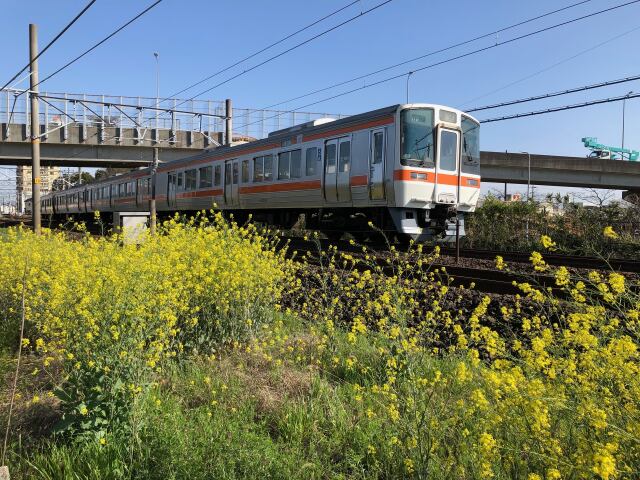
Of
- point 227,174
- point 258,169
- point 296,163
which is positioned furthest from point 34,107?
point 296,163

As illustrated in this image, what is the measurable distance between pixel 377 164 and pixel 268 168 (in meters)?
4.46

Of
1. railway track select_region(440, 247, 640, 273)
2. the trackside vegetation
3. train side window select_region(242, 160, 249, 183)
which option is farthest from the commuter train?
the trackside vegetation

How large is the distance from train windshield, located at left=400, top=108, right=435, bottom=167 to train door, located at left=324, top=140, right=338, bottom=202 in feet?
6.36

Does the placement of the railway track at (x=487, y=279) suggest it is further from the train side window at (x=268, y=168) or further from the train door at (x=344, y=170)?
the train side window at (x=268, y=168)

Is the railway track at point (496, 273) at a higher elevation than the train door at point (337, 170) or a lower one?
lower

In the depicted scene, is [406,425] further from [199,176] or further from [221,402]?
[199,176]

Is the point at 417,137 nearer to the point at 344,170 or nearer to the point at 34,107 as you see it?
the point at 344,170

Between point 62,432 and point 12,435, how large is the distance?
0.57 m

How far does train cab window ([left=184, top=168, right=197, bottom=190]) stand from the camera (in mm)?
19359

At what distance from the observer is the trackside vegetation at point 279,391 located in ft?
7.50

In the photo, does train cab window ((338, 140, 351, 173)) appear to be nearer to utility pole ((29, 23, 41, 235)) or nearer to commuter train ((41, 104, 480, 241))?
commuter train ((41, 104, 480, 241))

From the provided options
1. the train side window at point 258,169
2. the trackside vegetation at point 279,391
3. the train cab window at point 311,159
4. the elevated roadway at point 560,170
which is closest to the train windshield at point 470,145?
the train cab window at point 311,159

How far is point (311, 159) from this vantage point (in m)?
13.0

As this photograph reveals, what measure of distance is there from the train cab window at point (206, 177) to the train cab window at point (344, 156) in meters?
7.18
